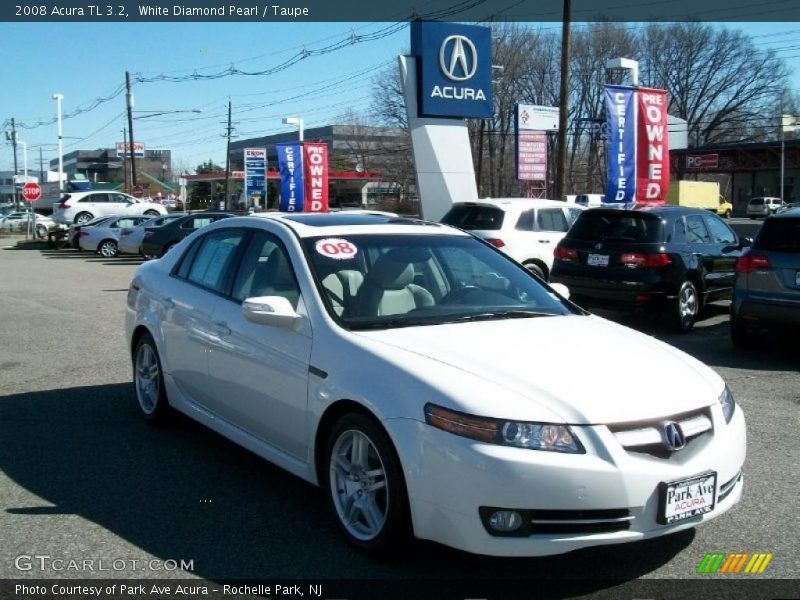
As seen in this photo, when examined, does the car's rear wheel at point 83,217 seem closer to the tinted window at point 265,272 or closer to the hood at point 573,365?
the tinted window at point 265,272

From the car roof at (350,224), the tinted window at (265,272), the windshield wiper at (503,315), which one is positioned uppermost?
the car roof at (350,224)

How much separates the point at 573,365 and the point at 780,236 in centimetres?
623

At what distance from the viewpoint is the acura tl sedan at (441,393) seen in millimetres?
3461

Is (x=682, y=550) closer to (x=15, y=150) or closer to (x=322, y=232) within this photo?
(x=322, y=232)

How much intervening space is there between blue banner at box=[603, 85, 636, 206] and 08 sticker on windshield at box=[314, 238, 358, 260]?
12.0m

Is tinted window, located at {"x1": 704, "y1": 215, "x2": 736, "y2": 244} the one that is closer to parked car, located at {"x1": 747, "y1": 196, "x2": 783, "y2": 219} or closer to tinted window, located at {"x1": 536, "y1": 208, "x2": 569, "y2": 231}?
tinted window, located at {"x1": 536, "y1": 208, "x2": 569, "y2": 231}

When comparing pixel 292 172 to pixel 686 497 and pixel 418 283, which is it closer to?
pixel 418 283

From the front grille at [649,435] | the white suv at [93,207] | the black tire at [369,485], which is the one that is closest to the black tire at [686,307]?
the front grille at [649,435]

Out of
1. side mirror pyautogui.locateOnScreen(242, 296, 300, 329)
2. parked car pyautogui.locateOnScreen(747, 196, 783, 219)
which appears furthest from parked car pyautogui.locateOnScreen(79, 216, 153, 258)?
parked car pyautogui.locateOnScreen(747, 196, 783, 219)

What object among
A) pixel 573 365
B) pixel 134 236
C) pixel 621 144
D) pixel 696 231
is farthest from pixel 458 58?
pixel 573 365

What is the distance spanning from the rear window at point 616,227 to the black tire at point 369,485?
7.81 m

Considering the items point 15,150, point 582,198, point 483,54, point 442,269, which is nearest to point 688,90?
point 582,198

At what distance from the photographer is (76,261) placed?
27.7 meters

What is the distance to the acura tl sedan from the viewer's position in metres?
3.46
